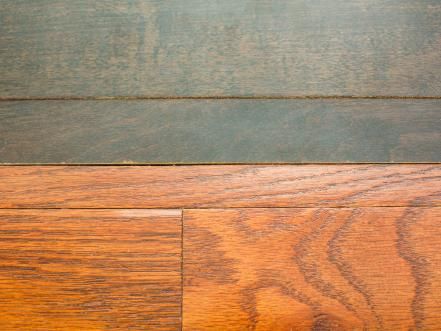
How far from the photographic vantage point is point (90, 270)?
0.60 metres

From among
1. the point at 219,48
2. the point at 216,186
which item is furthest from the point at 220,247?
the point at 219,48

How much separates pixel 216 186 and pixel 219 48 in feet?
0.72

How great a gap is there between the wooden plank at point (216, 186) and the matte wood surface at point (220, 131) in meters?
0.02

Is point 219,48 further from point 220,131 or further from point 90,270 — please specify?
point 90,270

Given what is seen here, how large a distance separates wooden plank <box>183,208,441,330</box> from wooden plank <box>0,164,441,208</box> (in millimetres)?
19

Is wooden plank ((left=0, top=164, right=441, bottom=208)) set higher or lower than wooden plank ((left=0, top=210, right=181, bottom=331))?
higher

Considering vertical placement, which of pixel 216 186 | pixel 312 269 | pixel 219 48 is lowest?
pixel 312 269

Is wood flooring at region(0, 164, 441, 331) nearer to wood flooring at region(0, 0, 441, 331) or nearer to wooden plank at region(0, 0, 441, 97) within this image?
wood flooring at region(0, 0, 441, 331)

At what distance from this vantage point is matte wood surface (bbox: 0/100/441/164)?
25.4 inches

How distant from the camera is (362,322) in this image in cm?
58

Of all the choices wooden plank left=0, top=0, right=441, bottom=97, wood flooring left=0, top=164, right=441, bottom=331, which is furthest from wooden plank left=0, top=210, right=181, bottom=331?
wooden plank left=0, top=0, right=441, bottom=97

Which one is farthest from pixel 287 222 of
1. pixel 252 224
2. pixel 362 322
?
pixel 362 322

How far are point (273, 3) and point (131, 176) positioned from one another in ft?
1.16

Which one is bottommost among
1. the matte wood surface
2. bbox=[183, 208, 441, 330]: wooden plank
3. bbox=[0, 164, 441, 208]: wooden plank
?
bbox=[183, 208, 441, 330]: wooden plank
